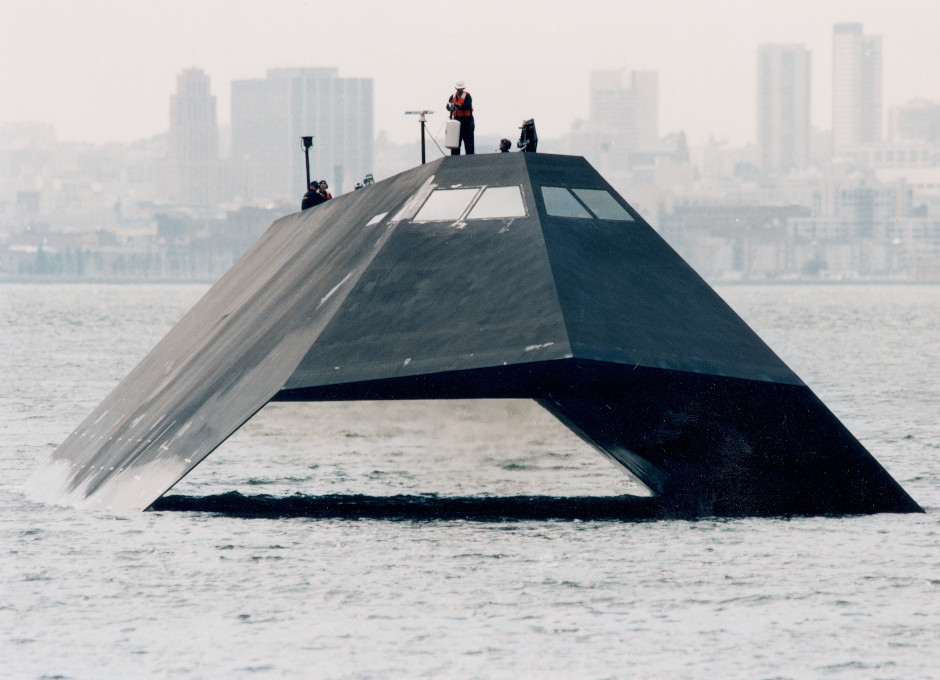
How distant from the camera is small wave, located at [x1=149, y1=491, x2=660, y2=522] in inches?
1086

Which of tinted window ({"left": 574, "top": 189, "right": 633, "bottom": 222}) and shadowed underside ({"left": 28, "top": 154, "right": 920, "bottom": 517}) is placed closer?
shadowed underside ({"left": 28, "top": 154, "right": 920, "bottom": 517})

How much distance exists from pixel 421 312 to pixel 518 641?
9.25m

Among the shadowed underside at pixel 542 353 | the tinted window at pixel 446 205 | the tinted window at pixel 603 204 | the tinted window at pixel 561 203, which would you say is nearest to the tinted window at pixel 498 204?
the shadowed underside at pixel 542 353

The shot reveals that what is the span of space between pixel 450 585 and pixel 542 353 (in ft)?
14.5

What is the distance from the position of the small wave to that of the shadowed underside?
4.73 ft

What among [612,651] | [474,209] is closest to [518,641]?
[612,651]

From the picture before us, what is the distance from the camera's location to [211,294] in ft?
134

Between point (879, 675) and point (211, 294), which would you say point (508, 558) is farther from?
point (211, 294)

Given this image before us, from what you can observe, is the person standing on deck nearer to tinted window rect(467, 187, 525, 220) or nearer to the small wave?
tinted window rect(467, 187, 525, 220)

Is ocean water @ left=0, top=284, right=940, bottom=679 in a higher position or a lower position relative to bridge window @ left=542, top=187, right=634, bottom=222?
lower

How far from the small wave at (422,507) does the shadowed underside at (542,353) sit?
144 cm

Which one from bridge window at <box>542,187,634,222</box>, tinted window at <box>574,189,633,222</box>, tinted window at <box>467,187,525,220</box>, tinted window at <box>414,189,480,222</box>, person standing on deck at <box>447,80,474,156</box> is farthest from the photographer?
person standing on deck at <box>447,80,474,156</box>

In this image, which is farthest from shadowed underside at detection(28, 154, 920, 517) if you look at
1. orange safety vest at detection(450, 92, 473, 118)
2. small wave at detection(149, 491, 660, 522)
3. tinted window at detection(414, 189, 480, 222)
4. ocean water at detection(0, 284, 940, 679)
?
orange safety vest at detection(450, 92, 473, 118)

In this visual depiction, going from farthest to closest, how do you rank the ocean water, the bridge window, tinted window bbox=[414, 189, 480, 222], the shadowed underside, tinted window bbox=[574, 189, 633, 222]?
1. tinted window bbox=[574, 189, 633, 222]
2. tinted window bbox=[414, 189, 480, 222]
3. the bridge window
4. the shadowed underside
5. the ocean water
